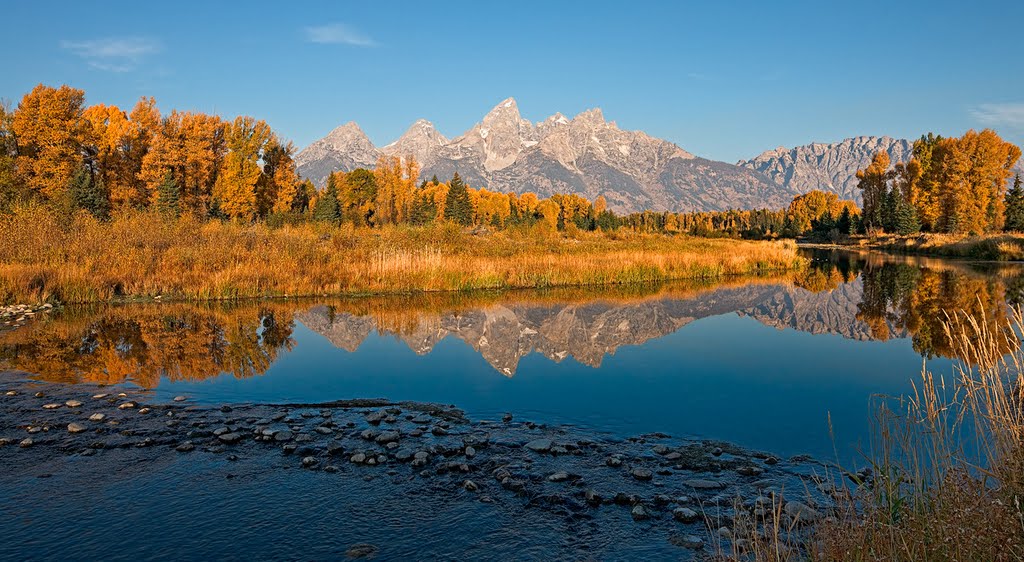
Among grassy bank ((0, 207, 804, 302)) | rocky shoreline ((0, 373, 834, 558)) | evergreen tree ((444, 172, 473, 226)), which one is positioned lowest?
rocky shoreline ((0, 373, 834, 558))

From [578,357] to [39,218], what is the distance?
21851 mm

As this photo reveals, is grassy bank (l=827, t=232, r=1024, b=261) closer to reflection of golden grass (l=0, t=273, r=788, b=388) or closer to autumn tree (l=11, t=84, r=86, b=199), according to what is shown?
reflection of golden grass (l=0, t=273, r=788, b=388)

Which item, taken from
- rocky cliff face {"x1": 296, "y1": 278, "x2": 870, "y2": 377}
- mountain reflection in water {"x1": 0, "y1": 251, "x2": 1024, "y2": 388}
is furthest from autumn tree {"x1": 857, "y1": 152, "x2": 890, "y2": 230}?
rocky cliff face {"x1": 296, "y1": 278, "x2": 870, "y2": 377}

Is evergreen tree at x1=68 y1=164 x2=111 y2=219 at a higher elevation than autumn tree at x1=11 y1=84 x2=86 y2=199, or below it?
below

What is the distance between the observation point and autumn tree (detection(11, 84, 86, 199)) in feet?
129

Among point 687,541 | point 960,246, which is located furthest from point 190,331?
point 960,246

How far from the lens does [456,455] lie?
22.8ft

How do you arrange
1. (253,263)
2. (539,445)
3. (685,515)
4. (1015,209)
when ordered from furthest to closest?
(1015,209) < (253,263) < (539,445) < (685,515)

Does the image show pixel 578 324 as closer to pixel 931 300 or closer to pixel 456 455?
pixel 456 455

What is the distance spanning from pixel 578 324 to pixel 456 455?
395 inches

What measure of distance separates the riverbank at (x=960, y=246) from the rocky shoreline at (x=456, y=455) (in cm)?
4381

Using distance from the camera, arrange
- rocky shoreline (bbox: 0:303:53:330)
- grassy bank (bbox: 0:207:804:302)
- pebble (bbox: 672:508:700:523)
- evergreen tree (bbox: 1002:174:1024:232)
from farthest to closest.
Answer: evergreen tree (bbox: 1002:174:1024:232)
grassy bank (bbox: 0:207:804:302)
rocky shoreline (bbox: 0:303:53:330)
pebble (bbox: 672:508:700:523)

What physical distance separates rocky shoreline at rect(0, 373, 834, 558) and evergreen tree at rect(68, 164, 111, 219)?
109 feet

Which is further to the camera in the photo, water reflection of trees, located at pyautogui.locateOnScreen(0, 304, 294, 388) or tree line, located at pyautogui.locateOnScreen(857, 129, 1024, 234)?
tree line, located at pyautogui.locateOnScreen(857, 129, 1024, 234)
